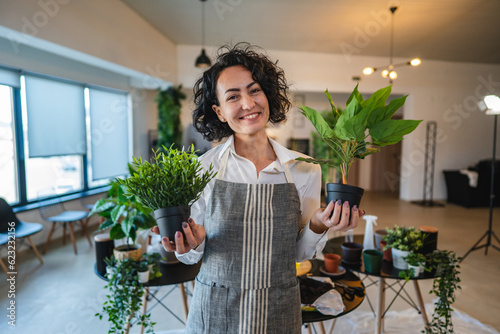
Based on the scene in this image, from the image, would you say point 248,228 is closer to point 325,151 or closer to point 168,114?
point 325,151

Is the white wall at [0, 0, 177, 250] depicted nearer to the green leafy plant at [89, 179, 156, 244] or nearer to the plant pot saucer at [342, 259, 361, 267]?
the green leafy plant at [89, 179, 156, 244]

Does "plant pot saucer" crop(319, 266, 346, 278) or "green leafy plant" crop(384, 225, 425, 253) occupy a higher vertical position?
"green leafy plant" crop(384, 225, 425, 253)

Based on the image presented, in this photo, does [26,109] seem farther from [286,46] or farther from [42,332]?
[286,46]

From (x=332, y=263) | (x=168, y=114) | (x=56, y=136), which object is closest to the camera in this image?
(x=332, y=263)

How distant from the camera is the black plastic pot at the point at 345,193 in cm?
88

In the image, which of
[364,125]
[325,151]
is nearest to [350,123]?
[364,125]

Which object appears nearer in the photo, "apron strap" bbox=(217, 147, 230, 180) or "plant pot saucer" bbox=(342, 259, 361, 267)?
"apron strap" bbox=(217, 147, 230, 180)

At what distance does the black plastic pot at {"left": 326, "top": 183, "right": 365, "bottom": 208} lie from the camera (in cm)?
88

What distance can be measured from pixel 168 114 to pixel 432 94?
635 centimetres

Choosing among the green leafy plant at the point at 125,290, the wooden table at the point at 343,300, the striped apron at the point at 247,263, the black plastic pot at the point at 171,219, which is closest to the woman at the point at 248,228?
the striped apron at the point at 247,263

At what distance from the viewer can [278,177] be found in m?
1.17

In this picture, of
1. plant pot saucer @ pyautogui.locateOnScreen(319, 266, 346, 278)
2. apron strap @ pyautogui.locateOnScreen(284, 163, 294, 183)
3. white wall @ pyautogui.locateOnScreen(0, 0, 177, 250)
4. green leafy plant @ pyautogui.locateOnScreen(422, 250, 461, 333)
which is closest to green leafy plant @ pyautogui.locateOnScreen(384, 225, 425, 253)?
green leafy plant @ pyautogui.locateOnScreen(422, 250, 461, 333)

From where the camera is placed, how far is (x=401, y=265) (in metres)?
1.98

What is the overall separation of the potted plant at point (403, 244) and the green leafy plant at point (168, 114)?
5.28 m
